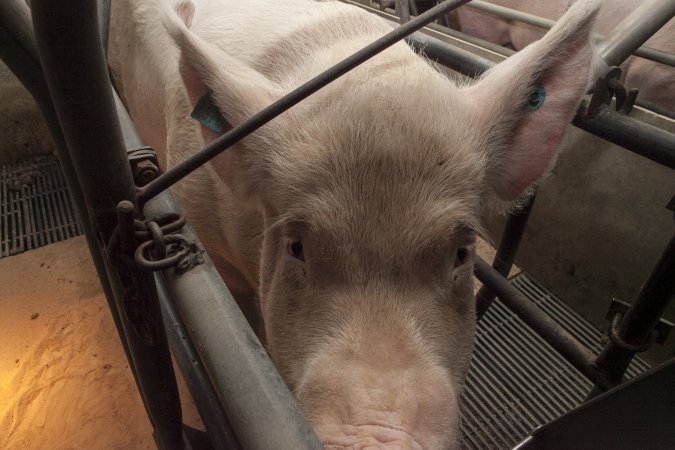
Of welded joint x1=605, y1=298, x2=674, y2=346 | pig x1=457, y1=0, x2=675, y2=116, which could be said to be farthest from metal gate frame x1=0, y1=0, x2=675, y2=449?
pig x1=457, y1=0, x2=675, y2=116

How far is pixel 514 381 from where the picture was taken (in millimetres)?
3338

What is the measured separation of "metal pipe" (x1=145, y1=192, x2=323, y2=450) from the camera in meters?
0.76

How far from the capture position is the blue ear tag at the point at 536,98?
67.8 inches

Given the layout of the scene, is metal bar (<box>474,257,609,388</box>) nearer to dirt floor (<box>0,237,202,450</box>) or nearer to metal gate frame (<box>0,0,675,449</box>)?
metal gate frame (<box>0,0,675,449</box>)

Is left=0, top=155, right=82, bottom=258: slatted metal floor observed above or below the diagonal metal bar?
below


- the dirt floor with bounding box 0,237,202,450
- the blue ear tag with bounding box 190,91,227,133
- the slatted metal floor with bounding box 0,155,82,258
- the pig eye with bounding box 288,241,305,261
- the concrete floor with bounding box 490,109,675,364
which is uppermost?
the blue ear tag with bounding box 190,91,227,133

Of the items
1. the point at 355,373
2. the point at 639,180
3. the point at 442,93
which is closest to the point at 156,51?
the point at 442,93

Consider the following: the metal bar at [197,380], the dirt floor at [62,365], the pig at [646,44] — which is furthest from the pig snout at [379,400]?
the pig at [646,44]

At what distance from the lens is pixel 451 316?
1.63 m

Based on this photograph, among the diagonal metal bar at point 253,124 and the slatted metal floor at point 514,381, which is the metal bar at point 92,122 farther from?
the slatted metal floor at point 514,381

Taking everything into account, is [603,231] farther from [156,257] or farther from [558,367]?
[156,257]

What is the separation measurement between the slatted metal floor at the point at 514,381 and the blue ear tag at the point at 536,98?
6.89ft

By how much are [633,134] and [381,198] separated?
3.43 feet

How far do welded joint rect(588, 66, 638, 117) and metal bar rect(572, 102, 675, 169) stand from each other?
0.07ft
